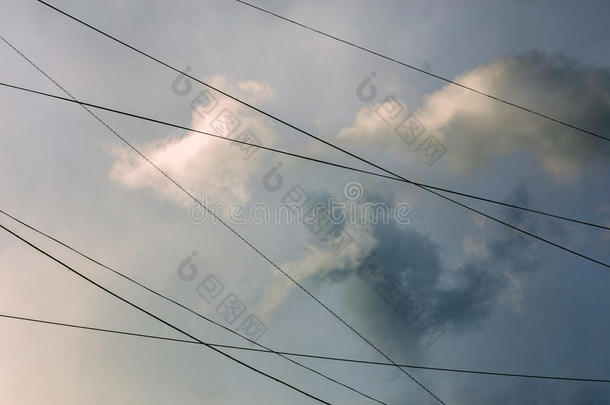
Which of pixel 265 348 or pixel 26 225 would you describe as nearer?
pixel 26 225

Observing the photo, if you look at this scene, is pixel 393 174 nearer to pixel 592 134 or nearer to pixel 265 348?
pixel 265 348

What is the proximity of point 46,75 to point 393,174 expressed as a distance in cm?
764

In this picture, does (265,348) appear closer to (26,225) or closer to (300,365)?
(300,365)

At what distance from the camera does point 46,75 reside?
29.8 ft

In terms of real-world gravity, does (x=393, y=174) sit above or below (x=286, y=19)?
below

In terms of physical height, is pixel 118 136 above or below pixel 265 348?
above

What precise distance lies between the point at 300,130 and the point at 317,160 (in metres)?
0.70

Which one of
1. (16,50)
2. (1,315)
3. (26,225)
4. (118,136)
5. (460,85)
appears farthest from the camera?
(460,85)

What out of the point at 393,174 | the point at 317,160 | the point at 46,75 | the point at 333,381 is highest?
the point at 46,75

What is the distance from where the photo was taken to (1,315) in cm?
709

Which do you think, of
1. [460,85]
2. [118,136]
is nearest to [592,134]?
[460,85]

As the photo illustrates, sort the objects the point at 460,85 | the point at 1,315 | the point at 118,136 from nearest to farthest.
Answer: the point at 1,315
the point at 118,136
the point at 460,85

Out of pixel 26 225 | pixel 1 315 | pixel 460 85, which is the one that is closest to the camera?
pixel 1 315

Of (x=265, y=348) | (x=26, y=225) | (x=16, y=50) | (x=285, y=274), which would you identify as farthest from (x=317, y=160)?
(x=16, y=50)
